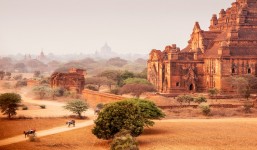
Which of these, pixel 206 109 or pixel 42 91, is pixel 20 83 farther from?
pixel 206 109

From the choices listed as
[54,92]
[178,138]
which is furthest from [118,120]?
[54,92]

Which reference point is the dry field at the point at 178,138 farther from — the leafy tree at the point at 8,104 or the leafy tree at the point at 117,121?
the leafy tree at the point at 8,104

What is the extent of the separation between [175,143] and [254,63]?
2799cm

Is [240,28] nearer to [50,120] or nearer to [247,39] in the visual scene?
[247,39]

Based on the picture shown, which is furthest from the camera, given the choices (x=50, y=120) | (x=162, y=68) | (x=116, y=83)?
(x=116, y=83)

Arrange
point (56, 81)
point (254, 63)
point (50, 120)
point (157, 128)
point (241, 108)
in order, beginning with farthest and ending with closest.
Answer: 1. point (56, 81)
2. point (254, 63)
3. point (241, 108)
4. point (50, 120)
5. point (157, 128)

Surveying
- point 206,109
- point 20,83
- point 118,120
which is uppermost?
point 20,83

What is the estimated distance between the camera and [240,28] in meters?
57.9

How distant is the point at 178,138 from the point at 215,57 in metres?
25.0

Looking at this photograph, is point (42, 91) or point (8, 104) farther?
point (42, 91)

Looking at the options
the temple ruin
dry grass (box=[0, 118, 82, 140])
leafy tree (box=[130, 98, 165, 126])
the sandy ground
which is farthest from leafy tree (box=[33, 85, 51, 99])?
leafy tree (box=[130, 98, 165, 126])

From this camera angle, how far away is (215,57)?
55.2 metres

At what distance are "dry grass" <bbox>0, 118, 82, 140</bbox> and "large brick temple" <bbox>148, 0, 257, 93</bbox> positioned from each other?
20.7 meters

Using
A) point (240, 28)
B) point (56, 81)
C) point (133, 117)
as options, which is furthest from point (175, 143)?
point (56, 81)
